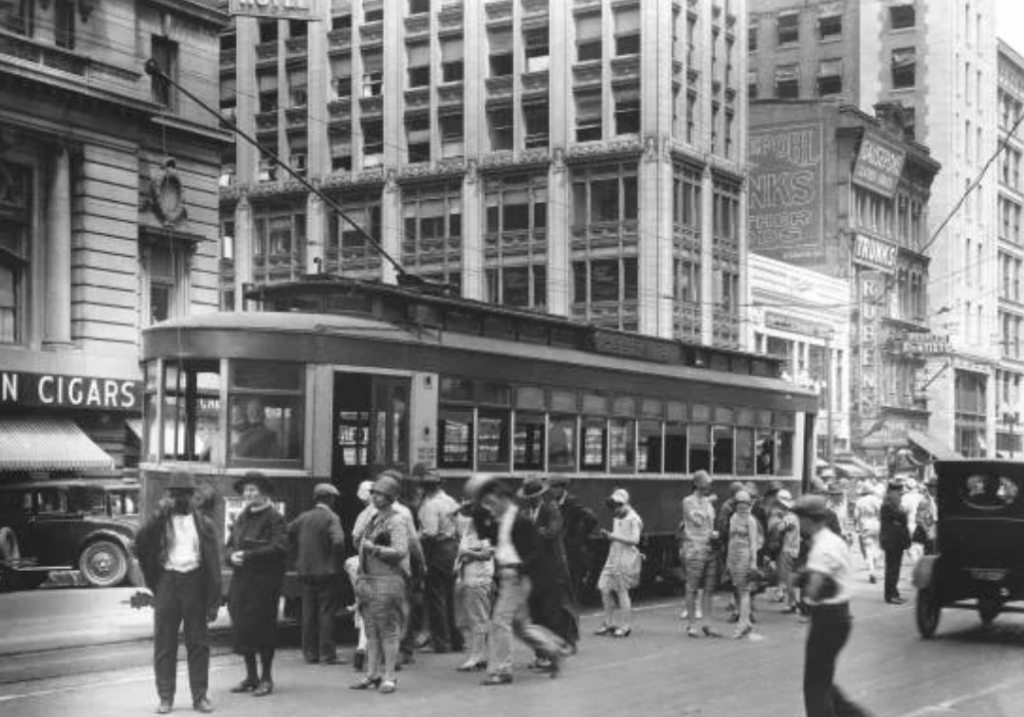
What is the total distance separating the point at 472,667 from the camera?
13734 mm

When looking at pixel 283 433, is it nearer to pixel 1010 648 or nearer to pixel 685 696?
pixel 685 696

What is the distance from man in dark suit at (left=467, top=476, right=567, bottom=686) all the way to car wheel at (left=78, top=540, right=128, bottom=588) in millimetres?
10566

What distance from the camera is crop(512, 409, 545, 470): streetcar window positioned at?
62.1 feet

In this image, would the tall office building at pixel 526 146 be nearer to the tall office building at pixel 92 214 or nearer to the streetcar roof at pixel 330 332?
the tall office building at pixel 92 214

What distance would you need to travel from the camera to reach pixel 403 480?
1578 cm

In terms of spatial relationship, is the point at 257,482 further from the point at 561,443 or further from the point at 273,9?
the point at 273,9

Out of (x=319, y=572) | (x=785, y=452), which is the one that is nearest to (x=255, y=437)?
(x=319, y=572)

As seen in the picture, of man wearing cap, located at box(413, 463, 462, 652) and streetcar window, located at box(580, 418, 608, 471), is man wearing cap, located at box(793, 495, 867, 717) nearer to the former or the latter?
man wearing cap, located at box(413, 463, 462, 652)

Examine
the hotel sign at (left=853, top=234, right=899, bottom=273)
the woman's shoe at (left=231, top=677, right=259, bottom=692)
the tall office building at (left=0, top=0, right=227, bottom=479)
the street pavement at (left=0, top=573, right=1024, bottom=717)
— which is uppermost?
the hotel sign at (left=853, top=234, right=899, bottom=273)

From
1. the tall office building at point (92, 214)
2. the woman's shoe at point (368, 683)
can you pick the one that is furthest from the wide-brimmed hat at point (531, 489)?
the tall office building at point (92, 214)

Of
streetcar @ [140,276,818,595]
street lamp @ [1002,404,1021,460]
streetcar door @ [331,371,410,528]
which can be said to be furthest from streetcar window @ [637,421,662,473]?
street lamp @ [1002,404,1021,460]

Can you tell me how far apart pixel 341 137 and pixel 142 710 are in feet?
152

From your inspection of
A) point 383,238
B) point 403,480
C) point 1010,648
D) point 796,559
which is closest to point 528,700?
point 403,480

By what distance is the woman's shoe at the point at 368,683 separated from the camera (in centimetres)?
1252
